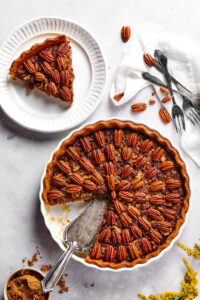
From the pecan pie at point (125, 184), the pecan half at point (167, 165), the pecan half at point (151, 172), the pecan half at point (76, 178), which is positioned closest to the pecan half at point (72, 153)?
the pecan pie at point (125, 184)

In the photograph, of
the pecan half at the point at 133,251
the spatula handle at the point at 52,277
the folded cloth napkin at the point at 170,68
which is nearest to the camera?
the spatula handle at the point at 52,277

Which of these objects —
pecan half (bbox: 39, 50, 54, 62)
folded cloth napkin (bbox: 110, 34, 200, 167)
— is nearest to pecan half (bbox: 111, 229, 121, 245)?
folded cloth napkin (bbox: 110, 34, 200, 167)

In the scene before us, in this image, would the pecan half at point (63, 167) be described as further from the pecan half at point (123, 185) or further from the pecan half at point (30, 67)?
the pecan half at point (30, 67)

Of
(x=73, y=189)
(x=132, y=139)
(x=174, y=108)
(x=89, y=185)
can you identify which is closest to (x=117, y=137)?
(x=132, y=139)

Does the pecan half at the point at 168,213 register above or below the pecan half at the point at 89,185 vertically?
below

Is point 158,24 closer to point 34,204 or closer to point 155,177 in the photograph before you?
point 155,177

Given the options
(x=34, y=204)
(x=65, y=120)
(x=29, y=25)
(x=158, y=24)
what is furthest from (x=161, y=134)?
(x=29, y=25)
